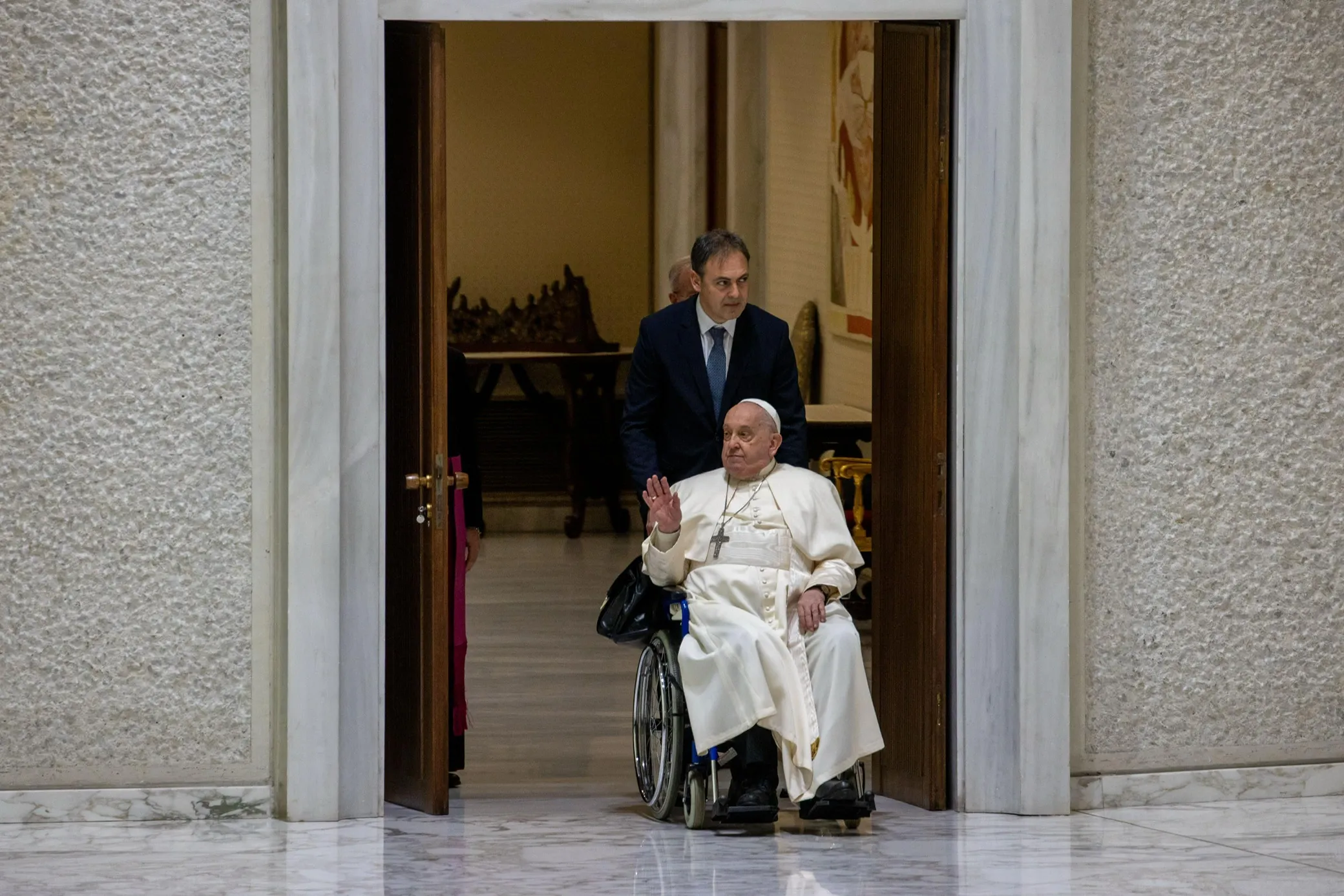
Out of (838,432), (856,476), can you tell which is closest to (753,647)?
(856,476)

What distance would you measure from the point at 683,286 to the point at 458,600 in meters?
1.27

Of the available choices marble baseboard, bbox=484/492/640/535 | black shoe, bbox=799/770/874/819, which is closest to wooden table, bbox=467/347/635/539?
marble baseboard, bbox=484/492/640/535

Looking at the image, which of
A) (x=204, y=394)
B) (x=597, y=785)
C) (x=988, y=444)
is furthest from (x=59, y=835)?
(x=988, y=444)

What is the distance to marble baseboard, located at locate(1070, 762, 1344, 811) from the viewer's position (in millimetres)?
5633

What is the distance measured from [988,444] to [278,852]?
7.07ft

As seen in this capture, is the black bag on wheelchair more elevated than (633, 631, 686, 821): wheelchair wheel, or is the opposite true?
the black bag on wheelchair

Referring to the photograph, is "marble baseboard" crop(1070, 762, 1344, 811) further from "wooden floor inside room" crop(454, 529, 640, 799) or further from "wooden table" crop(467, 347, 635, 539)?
"wooden table" crop(467, 347, 635, 539)

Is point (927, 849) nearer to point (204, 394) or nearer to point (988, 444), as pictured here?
point (988, 444)

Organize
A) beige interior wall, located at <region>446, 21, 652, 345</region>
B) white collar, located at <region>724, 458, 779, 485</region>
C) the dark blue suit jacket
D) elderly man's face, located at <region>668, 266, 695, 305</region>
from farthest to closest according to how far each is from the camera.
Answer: beige interior wall, located at <region>446, 21, 652, 345</region>, elderly man's face, located at <region>668, 266, 695, 305</region>, the dark blue suit jacket, white collar, located at <region>724, 458, 779, 485</region>

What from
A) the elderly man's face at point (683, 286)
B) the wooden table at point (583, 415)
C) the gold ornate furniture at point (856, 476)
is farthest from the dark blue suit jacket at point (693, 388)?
the wooden table at point (583, 415)

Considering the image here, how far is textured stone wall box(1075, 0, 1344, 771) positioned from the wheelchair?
950 mm

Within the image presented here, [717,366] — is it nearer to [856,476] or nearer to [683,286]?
[683,286]

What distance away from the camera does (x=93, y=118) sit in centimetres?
528

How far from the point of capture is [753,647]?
5.22 metres
